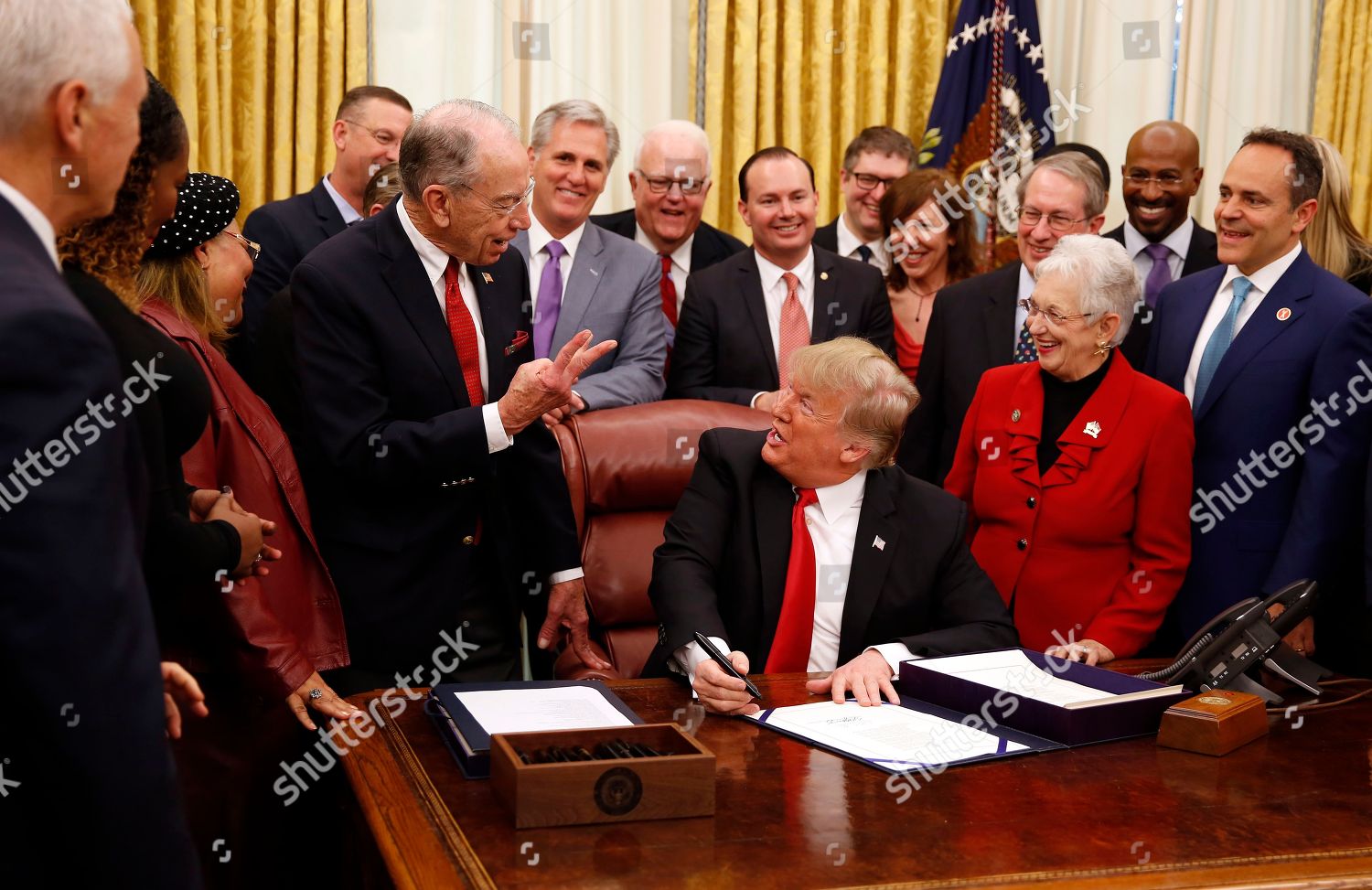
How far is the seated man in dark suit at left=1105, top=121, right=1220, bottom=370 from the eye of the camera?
165 inches

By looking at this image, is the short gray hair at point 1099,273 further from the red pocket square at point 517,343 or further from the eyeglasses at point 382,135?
the eyeglasses at point 382,135

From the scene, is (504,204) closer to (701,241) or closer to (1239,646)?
(1239,646)

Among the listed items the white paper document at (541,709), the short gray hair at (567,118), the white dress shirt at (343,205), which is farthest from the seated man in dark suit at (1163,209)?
the white paper document at (541,709)

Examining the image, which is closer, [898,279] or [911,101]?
[898,279]

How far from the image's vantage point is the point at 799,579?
2625 millimetres

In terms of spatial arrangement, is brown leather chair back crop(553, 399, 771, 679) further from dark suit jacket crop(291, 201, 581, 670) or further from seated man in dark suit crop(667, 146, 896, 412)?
seated man in dark suit crop(667, 146, 896, 412)

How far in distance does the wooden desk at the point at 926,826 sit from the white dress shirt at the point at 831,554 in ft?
1.87

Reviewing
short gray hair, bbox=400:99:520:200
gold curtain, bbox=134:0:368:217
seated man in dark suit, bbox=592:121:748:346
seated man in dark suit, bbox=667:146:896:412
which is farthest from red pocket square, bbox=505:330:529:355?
gold curtain, bbox=134:0:368:217

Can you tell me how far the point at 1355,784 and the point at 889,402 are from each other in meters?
1.12

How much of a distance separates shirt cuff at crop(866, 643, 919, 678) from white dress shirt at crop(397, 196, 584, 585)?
767 millimetres

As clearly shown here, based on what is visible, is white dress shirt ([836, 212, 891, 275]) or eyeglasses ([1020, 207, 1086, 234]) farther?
white dress shirt ([836, 212, 891, 275])

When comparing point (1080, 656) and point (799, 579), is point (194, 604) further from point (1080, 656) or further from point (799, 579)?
point (1080, 656)

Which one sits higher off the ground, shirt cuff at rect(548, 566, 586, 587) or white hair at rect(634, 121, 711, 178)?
white hair at rect(634, 121, 711, 178)

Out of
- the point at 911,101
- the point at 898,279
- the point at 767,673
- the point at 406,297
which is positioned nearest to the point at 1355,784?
the point at 767,673
